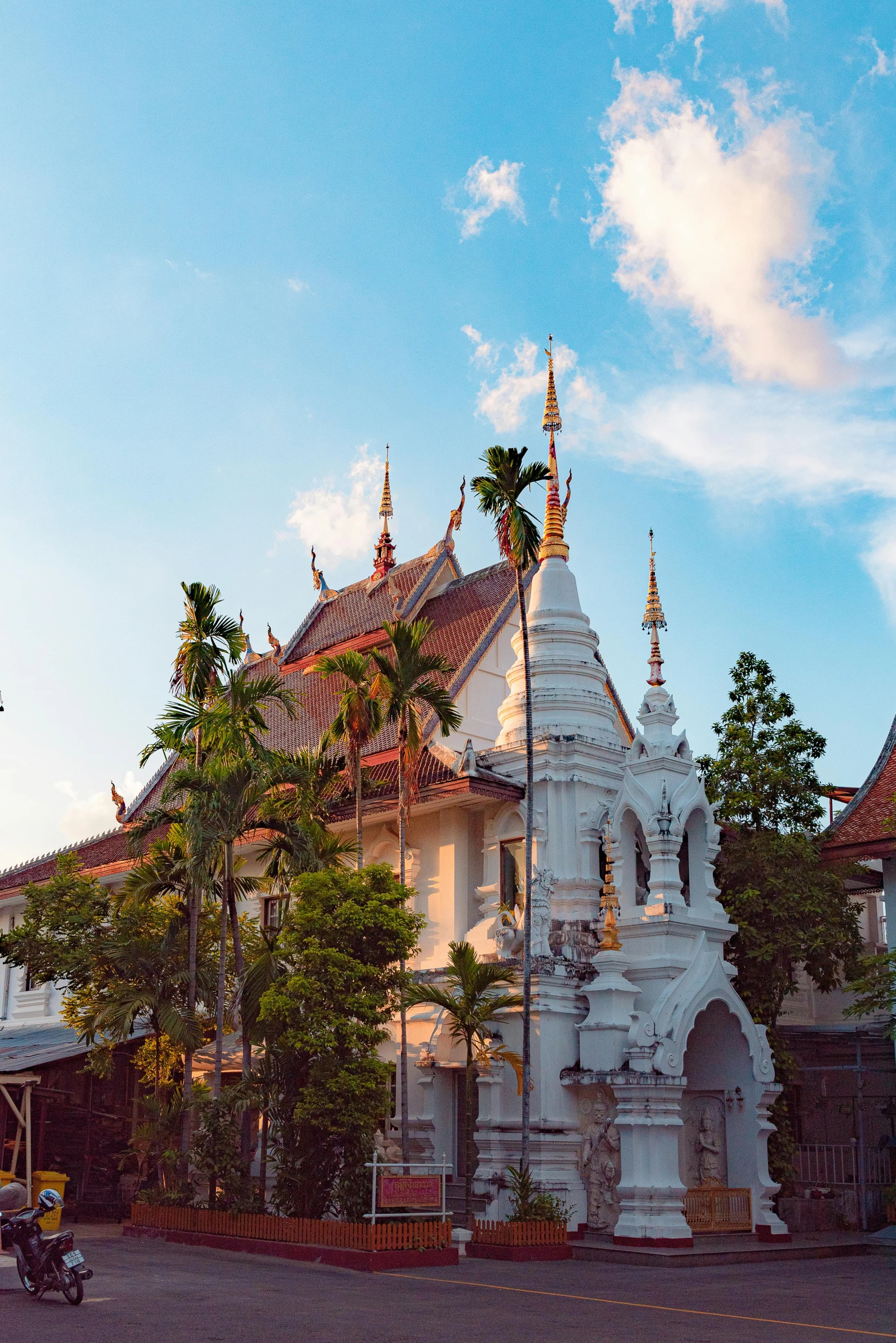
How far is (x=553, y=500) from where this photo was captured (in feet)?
78.9

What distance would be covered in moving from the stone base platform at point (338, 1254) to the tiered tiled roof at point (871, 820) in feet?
34.3

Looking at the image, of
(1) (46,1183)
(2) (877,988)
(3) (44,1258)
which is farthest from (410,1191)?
(2) (877,988)

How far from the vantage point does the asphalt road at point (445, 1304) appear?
10164 millimetres

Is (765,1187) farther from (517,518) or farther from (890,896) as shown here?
(517,518)

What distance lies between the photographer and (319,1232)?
15.3m

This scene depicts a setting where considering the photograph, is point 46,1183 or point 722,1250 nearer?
point 722,1250

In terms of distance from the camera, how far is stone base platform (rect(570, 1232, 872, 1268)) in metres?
16.6

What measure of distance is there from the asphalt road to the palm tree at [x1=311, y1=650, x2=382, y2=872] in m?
6.07

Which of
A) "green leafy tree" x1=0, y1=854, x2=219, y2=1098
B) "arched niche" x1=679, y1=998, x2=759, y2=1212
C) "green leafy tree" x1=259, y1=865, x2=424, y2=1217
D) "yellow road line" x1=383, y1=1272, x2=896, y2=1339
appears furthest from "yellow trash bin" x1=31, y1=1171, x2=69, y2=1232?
"arched niche" x1=679, y1=998, x2=759, y2=1212

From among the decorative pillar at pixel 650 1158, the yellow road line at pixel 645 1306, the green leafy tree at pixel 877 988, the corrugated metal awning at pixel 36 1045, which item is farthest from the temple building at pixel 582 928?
the yellow road line at pixel 645 1306

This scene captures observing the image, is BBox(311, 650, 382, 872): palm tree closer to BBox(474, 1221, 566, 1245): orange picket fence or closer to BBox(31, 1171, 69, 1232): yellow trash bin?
BBox(474, 1221, 566, 1245): orange picket fence

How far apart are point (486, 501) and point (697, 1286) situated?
997 centimetres

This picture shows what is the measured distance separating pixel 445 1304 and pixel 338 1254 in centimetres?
301

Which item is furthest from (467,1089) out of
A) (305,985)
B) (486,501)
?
(486,501)
